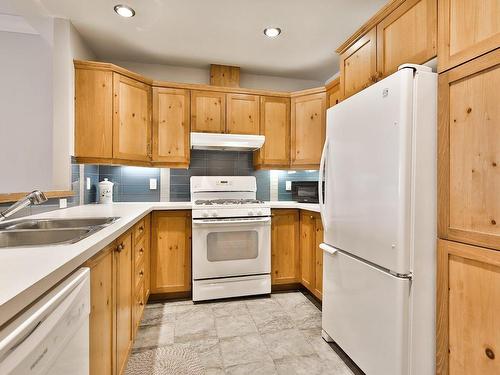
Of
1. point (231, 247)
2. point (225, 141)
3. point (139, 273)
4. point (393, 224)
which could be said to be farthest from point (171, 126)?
point (393, 224)

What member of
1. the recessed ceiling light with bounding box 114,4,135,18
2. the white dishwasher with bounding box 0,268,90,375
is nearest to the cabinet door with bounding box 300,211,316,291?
the white dishwasher with bounding box 0,268,90,375

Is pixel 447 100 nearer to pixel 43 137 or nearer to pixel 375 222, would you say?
pixel 375 222

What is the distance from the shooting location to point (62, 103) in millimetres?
2389

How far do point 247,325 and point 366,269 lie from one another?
1.18 meters

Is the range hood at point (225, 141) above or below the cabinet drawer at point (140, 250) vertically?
above

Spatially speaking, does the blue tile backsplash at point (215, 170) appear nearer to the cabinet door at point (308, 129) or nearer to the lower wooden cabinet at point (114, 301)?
the cabinet door at point (308, 129)

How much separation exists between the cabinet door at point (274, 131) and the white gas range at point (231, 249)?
64 cm

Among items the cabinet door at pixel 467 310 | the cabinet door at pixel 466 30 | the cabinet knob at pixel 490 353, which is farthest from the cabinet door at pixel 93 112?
the cabinet knob at pixel 490 353

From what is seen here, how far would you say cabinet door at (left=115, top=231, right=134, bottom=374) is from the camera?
1426 millimetres

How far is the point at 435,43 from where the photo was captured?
1.36 metres

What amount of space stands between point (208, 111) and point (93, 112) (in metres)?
1.11

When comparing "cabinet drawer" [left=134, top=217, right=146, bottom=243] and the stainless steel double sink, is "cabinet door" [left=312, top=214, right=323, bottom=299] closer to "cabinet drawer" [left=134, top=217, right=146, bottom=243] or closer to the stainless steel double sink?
"cabinet drawer" [left=134, top=217, right=146, bottom=243]

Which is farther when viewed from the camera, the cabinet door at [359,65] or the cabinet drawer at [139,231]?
the cabinet drawer at [139,231]

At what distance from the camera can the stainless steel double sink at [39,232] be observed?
1286mm
